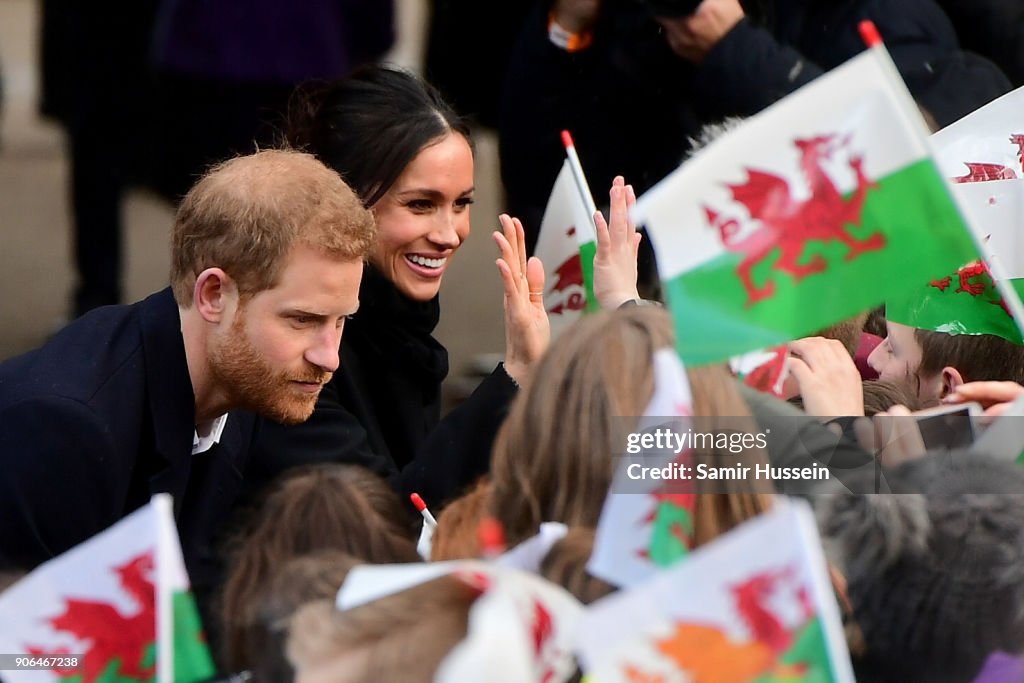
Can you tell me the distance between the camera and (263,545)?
2.11m

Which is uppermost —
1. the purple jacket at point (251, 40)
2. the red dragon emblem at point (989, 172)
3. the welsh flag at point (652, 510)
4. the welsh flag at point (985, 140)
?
the purple jacket at point (251, 40)

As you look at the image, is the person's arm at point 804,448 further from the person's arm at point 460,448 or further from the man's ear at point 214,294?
the man's ear at point 214,294

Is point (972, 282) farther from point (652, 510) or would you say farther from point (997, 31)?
point (997, 31)

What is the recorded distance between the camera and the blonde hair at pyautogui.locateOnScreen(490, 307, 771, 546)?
2092 mm

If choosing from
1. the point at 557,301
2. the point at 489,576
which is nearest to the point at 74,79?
the point at 557,301

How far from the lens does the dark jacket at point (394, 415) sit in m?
2.86

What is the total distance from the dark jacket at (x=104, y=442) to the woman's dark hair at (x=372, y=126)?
66cm

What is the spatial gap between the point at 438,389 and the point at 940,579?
169cm

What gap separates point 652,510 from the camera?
6.65ft

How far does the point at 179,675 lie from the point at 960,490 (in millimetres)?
1003

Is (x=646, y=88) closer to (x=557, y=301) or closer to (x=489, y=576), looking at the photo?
(x=557, y=301)

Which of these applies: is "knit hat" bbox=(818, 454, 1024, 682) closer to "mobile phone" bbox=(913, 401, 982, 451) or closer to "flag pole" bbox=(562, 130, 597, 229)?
"mobile phone" bbox=(913, 401, 982, 451)

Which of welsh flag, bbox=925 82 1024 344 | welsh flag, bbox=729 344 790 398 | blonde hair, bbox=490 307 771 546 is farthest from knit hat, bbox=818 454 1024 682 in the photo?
welsh flag, bbox=925 82 1024 344

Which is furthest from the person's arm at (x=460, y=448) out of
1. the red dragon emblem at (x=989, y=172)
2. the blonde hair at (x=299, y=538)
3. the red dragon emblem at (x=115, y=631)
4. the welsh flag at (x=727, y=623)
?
the welsh flag at (x=727, y=623)
